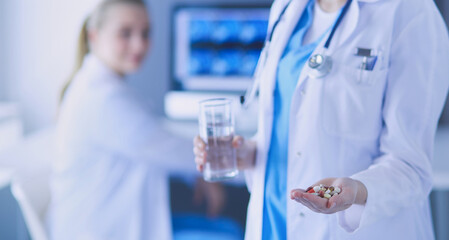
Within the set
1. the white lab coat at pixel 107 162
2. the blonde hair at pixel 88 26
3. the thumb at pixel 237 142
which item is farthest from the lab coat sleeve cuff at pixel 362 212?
the blonde hair at pixel 88 26

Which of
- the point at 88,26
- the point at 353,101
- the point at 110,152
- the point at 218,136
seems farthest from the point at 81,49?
the point at 353,101

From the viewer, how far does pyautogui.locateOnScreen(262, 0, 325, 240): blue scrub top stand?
0.97 m

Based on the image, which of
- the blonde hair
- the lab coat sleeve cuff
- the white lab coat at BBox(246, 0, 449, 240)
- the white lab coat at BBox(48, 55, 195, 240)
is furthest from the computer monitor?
the lab coat sleeve cuff

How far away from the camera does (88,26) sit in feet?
5.85

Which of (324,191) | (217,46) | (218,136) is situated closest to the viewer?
(324,191)

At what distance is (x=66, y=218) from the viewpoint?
157 cm

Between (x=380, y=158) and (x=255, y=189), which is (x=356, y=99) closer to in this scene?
(x=380, y=158)

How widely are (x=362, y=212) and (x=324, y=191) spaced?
0.13 metres

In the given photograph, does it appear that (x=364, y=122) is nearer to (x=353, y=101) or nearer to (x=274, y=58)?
(x=353, y=101)

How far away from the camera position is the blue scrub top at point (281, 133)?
3.19 feet

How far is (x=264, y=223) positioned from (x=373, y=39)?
0.46 meters

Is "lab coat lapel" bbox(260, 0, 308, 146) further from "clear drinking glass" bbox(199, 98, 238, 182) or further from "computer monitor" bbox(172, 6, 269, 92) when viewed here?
"computer monitor" bbox(172, 6, 269, 92)

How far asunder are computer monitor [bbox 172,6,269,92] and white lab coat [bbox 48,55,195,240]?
736 mm

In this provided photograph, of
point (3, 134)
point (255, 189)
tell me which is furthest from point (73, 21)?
point (255, 189)
